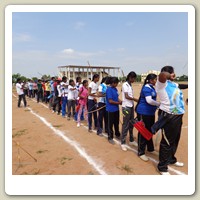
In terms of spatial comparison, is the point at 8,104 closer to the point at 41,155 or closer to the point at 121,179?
the point at 41,155

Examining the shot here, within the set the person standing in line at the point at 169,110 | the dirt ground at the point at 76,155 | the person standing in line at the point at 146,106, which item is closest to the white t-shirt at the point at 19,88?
the dirt ground at the point at 76,155

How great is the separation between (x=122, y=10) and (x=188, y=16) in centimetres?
120

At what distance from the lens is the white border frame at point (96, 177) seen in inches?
130

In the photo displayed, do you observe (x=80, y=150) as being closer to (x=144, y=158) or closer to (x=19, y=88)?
(x=144, y=158)

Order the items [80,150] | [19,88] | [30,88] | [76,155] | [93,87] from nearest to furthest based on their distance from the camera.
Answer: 1. [76,155]
2. [80,150]
3. [93,87]
4. [19,88]
5. [30,88]

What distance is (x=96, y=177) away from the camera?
342cm

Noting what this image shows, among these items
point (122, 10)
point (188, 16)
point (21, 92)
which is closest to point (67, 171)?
point (122, 10)

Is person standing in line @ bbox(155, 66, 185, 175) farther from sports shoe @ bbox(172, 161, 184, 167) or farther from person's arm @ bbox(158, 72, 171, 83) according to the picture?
sports shoe @ bbox(172, 161, 184, 167)

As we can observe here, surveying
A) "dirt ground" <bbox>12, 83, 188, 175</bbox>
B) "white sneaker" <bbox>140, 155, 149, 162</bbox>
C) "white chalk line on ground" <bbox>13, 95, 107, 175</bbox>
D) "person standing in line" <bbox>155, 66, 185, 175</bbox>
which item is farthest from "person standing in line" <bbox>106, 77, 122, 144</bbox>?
"person standing in line" <bbox>155, 66, 185, 175</bbox>

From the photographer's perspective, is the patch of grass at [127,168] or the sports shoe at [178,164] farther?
the sports shoe at [178,164]

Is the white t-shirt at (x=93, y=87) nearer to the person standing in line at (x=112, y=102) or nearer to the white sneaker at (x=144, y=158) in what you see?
the person standing in line at (x=112, y=102)

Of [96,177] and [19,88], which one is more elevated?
[19,88]

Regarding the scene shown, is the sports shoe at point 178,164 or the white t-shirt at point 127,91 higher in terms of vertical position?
the white t-shirt at point 127,91

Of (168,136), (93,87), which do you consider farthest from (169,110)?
(93,87)
